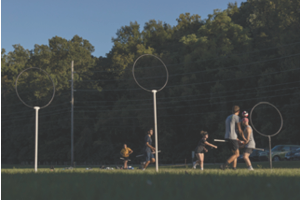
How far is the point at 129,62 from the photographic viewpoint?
216 feet

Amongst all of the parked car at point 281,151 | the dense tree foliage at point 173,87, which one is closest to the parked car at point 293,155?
the parked car at point 281,151

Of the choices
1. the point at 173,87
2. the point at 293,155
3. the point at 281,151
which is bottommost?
the point at 293,155

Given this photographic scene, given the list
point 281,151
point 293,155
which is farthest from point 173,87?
point 293,155

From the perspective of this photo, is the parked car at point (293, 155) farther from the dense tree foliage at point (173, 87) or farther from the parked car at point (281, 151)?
the dense tree foliage at point (173, 87)

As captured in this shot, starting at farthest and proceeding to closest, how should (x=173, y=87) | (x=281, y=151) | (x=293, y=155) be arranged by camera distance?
(x=173, y=87)
(x=281, y=151)
(x=293, y=155)

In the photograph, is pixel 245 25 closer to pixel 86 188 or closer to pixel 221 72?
pixel 221 72

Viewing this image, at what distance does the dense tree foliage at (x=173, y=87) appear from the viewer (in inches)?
1870

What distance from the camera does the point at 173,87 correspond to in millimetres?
57781

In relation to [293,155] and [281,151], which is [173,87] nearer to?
[281,151]

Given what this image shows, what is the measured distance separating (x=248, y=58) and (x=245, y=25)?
11.8 meters

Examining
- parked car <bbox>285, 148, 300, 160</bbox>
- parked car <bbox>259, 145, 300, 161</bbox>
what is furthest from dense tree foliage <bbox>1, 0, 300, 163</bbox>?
parked car <bbox>285, 148, 300, 160</bbox>

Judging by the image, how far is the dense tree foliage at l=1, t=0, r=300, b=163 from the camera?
47500 millimetres

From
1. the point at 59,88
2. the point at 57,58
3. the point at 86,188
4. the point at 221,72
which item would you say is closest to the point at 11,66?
the point at 57,58

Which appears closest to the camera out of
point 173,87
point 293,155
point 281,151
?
point 293,155
